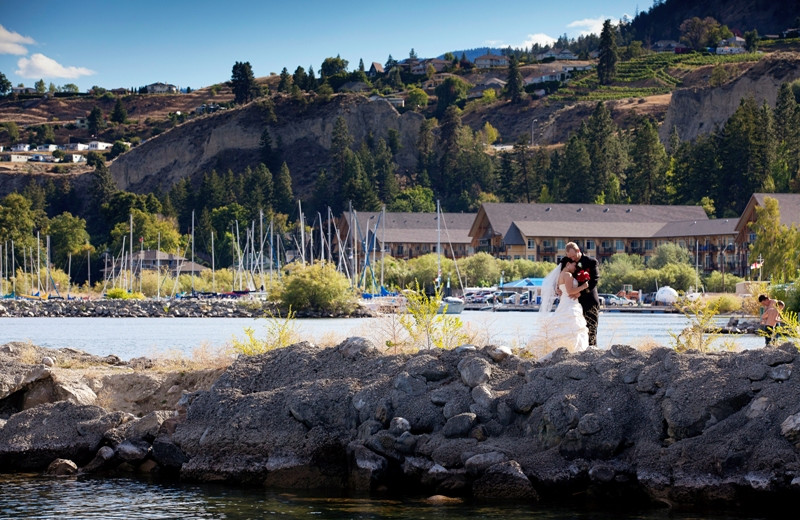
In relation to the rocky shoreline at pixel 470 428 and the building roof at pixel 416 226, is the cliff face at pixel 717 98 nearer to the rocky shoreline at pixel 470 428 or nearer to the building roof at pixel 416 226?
the building roof at pixel 416 226

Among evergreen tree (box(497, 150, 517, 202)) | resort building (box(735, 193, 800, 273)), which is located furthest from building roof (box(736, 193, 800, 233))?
evergreen tree (box(497, 150, 517, 202))

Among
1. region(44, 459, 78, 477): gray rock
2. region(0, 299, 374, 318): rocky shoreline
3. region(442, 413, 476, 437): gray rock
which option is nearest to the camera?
region(442, 413, 476, 437): gray rock

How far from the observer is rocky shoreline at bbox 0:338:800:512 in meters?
13.2

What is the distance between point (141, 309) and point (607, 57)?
13034 cm

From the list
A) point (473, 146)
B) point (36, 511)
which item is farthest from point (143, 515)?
point (473, 146)

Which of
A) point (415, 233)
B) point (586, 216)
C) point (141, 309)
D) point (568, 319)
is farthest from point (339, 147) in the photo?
point (568, 319)

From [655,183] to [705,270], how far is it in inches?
1076

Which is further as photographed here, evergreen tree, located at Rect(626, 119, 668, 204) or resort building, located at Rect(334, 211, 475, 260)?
evergreen tree, located at Rect(626, 119, 668, 204)

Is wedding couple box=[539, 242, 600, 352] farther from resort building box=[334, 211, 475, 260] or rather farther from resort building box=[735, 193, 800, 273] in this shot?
resort building box=[334, 211, 475, 260]

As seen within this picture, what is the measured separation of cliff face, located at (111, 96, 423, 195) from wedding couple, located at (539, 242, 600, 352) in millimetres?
154117

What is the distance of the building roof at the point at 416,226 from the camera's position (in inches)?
4628

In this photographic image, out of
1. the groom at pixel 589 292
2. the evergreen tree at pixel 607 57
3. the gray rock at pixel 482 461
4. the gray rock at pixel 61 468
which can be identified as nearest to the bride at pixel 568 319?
the groom at pixel 589 292

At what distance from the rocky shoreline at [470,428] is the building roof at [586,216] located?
91.1 metres

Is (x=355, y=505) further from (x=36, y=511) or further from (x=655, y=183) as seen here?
(x=655, y=183)
